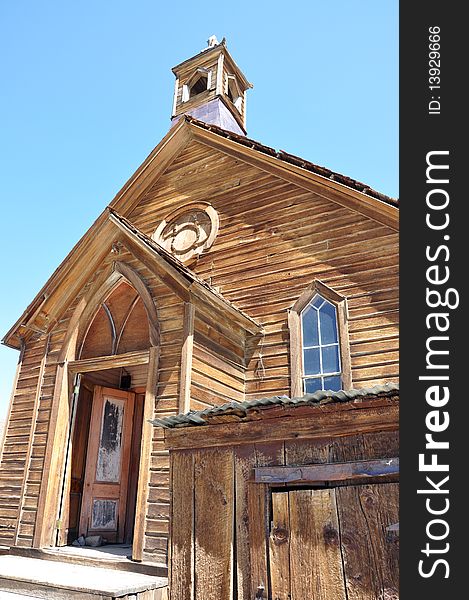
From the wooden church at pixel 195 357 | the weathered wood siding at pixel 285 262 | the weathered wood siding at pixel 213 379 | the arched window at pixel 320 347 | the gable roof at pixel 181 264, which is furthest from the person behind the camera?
the gable roof at pixel 181 264

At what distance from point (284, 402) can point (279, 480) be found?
2.11ft

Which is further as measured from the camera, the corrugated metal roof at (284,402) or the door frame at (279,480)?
the corrugated metal roof at (284,402)

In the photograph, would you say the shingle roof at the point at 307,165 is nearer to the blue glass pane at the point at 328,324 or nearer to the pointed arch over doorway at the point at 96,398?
the blue glass pane at the point at 328,324

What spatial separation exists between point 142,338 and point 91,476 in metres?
2.91

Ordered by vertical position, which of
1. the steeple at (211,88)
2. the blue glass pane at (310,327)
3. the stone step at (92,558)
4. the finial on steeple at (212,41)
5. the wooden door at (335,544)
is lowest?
the stone step at (92,558)

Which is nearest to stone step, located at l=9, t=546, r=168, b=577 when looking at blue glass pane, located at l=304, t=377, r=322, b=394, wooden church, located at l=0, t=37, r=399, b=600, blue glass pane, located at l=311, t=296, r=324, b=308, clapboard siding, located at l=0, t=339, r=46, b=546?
wooden church, located at l=0, t=37, r=399, b=600

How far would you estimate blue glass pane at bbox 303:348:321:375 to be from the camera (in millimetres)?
9406

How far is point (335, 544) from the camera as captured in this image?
12.8 feet

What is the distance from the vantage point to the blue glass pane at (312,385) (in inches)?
366

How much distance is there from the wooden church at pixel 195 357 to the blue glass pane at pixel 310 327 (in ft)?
0.10

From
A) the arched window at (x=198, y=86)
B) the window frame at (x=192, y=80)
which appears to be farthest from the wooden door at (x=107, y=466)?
the arched window at (x=198, y=86)

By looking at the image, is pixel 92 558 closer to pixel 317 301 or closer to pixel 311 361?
pixel 311 361

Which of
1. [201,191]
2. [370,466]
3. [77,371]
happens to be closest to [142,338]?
[77,371]

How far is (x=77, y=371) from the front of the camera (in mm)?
9719
